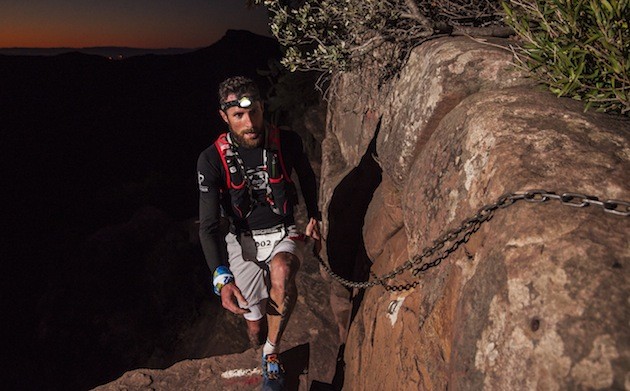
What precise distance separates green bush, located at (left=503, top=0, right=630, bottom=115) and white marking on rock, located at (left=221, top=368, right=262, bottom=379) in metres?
5.43

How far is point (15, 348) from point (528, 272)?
19.6 metres

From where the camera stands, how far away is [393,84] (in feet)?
18.7

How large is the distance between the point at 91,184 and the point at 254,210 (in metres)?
32.5

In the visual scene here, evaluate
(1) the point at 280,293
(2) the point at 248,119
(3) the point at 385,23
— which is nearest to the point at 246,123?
(2) the point at 248,119

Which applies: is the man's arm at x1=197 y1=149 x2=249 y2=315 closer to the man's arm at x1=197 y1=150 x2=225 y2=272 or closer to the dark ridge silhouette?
the man's arm at x1=197 y1=150 x2=225 y2=272

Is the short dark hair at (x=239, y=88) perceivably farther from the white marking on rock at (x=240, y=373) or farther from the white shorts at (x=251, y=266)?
the white marking on rock at (x=240, y=373)

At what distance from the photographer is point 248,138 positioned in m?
4.99

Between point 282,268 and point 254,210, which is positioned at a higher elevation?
point 254,210

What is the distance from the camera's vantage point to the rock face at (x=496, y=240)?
6.63 feet

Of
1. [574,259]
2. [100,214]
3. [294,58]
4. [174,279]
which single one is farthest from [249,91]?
[100,214]

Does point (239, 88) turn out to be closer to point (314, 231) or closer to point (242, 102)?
point (242, 102)

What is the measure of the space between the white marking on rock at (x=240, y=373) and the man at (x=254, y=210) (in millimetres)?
899

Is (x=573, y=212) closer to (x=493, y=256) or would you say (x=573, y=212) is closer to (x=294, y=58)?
(x=493, y=256)

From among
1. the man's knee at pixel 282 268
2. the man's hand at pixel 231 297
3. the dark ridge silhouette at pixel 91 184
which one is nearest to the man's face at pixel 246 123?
the man's knee at pixel 282 268
